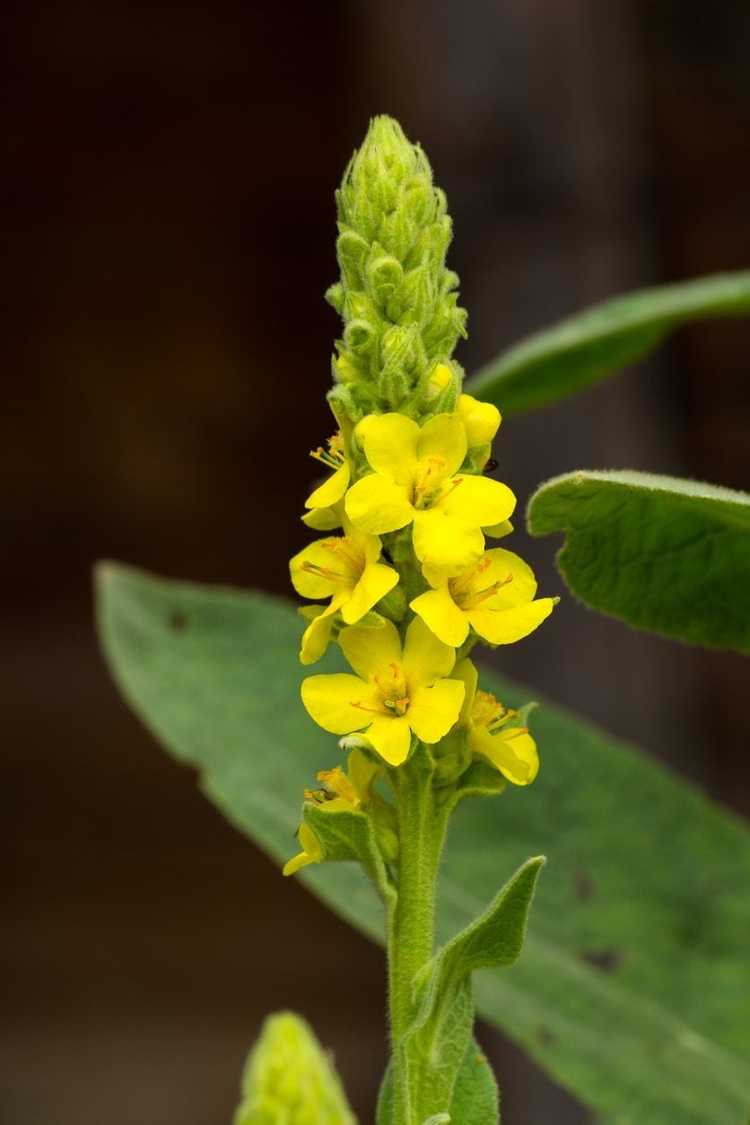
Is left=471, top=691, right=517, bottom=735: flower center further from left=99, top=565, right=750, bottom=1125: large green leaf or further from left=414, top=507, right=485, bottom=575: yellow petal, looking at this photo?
left=99, top=565, right=750, bottom=1125: large green leaf

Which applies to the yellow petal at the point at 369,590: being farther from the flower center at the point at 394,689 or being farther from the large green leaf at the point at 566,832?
the large green leaf at the point at 566,832

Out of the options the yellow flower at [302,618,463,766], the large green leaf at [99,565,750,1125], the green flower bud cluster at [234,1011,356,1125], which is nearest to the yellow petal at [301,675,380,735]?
the yellow flower at [302,618,463,766]

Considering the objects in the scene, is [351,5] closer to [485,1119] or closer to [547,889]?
[547,889]

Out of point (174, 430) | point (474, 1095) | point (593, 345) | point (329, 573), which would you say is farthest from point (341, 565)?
point (174, 430)

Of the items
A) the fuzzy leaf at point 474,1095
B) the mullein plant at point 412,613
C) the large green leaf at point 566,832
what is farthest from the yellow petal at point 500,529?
the large green leaf at point 566,832

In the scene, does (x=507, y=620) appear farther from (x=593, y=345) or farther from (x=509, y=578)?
(x=593, y=345)
